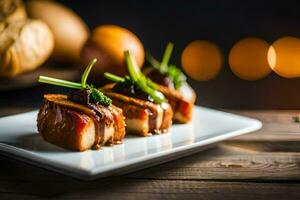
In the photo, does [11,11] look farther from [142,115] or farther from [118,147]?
[118,147]

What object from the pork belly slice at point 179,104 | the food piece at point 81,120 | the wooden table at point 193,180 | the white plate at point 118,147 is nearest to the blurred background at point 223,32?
the pork belly slice at point 179,104

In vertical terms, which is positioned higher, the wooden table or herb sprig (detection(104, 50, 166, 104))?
herb sprig (detection(104, 50, 166, 104))

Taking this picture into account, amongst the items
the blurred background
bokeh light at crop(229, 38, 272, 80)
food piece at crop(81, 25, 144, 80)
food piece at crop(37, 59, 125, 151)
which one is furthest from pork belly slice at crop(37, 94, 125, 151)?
bokeh light at crop(229, 38, 272, 80)

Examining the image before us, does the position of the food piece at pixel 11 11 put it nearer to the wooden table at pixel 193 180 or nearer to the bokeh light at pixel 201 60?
the bokeh light at pixel 201 60

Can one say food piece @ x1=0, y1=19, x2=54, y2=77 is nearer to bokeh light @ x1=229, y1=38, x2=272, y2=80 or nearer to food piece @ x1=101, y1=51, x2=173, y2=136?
food piece @ x1=101, y1=51, x2=173, y2=136

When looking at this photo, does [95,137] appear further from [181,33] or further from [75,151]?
[181,33]

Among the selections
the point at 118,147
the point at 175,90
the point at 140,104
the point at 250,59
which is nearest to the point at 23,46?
the point at 175,90
